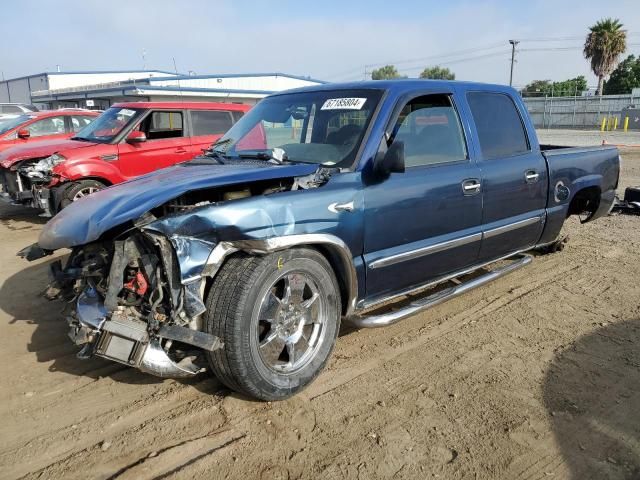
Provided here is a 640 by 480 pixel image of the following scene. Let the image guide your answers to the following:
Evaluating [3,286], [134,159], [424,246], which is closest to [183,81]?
[134,159]

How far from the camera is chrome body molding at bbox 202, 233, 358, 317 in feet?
8.78

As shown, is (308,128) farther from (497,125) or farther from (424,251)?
(497,125)

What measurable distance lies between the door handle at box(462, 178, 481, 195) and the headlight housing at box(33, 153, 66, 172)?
5.96 m

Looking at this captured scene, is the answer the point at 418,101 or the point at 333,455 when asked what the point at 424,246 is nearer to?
the point at 418,101

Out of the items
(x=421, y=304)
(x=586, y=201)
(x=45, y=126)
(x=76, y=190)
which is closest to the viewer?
(x=421, y=304)

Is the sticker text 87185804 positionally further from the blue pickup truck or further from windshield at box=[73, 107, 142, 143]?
windshield at box=[73, 107, 142, 143]

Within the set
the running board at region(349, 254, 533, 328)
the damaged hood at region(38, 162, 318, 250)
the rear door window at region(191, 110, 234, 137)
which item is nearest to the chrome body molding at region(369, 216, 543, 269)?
the running board at region(349, 254, 533, 328)

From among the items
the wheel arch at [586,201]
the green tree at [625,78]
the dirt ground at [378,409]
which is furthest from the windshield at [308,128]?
the green tree at [625,78]

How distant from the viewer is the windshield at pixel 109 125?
7.87 m

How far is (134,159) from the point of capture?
7727mm

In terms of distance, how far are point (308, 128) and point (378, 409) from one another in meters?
2.14

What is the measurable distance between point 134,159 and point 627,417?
7.11 m

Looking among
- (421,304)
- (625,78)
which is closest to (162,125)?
(421,304)

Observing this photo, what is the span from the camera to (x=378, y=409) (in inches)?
115
